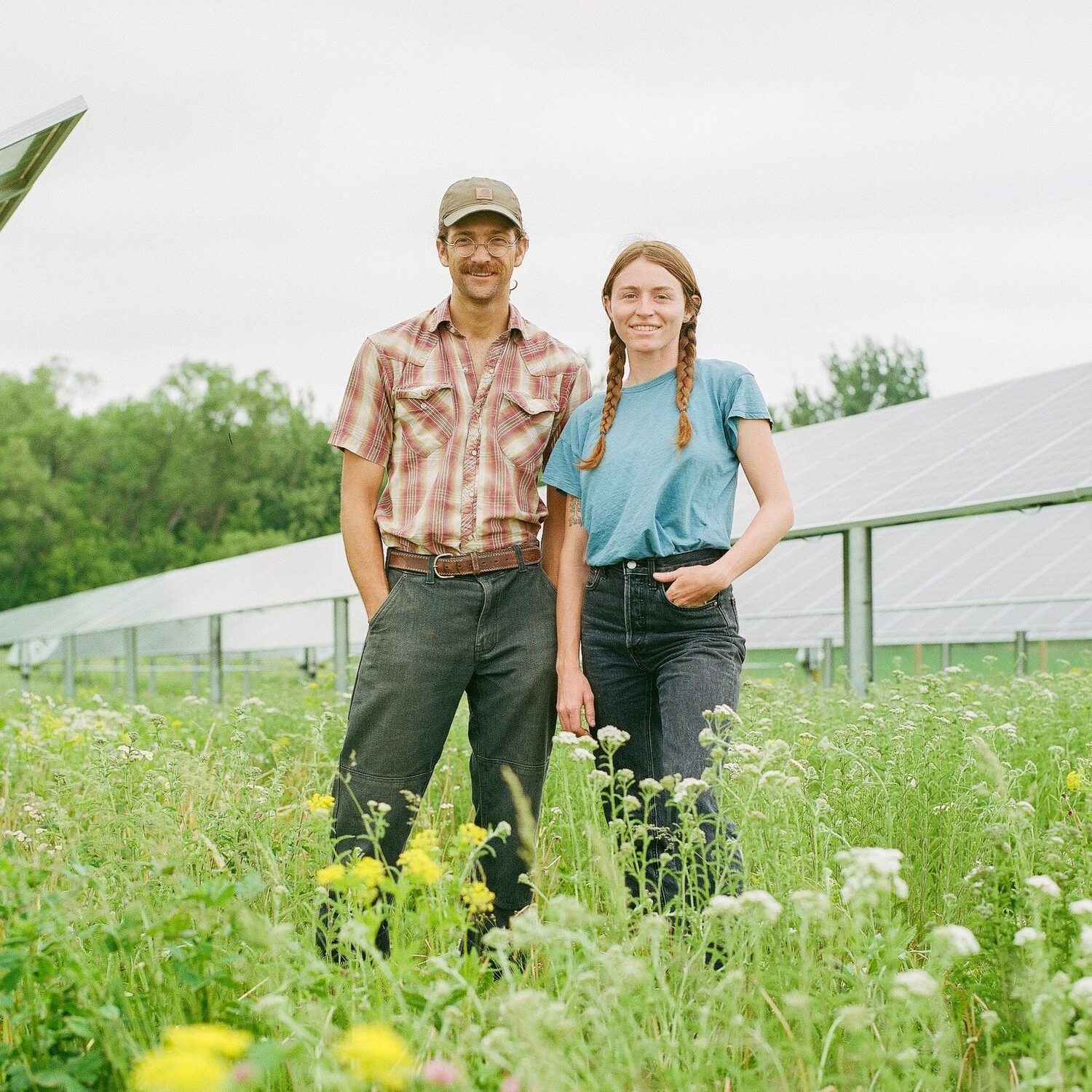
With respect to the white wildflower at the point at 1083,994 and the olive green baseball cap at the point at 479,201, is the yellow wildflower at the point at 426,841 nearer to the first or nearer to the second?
the white wildflower at the point at 1083,994

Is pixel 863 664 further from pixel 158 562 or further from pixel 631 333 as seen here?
pixel 158 562

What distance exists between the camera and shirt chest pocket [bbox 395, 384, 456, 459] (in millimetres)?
3369

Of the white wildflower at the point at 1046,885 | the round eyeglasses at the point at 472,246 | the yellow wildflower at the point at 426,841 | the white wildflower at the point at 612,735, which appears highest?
the round eyeglasses at the point at 472,246

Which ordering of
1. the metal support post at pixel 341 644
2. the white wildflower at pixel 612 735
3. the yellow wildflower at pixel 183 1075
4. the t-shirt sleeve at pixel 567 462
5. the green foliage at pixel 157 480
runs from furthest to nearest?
the green foliage at pixel 157 480, the metal support post at pixel 341 644, the t-shirt sleeve at pixel 567 462, the white wildflower at pixel 612 735, the yellow wildflower at pixel 183 1075

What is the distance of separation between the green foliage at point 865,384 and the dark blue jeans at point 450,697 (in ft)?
157

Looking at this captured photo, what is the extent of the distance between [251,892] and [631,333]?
1747 millimetres

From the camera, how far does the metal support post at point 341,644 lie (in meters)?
10.3

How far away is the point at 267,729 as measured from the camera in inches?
281

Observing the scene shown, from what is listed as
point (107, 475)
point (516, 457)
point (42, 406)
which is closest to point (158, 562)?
point (107, 475)

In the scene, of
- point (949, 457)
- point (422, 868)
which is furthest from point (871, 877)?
point (949, 457)

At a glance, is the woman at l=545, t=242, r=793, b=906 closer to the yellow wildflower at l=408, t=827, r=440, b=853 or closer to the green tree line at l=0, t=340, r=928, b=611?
the yellow wildflower at l=408, t=827, r=440, b=853

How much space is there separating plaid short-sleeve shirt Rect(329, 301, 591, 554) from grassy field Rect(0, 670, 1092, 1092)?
70 cm

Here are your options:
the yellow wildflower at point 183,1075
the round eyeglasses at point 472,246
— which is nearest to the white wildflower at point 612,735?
the round eyeglasses at point 472,246

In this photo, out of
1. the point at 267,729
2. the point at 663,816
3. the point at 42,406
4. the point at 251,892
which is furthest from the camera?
the point at 42,406
